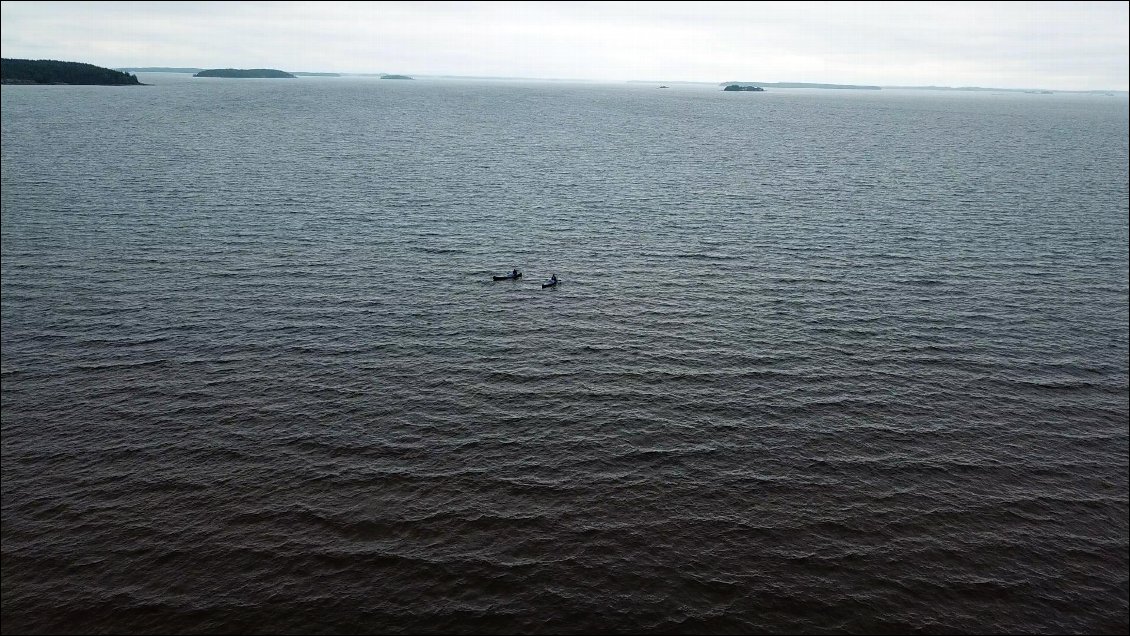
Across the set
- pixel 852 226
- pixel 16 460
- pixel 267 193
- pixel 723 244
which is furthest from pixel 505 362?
pixel 267 193

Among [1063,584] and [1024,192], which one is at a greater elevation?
[1024,192]

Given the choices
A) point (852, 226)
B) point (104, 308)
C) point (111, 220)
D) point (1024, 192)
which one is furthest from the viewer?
point (1024, 192)

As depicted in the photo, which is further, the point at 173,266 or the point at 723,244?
the point at 723,244

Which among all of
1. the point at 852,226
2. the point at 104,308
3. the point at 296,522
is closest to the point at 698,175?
the point at 852,226

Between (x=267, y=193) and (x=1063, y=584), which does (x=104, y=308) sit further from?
(x=1063, y=584)

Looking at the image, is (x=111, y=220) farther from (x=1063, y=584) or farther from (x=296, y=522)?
(x=1063, y=584)

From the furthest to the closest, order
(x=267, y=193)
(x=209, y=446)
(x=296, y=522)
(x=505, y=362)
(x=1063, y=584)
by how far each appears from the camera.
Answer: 1. (x=267, y=193)
2. (x=505, y=362)
3. (x=209, y=446)
4. (x=296, y=522)
5. (x=1063, y=584)

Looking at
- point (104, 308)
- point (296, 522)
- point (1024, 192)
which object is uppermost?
point (1024, 192)
